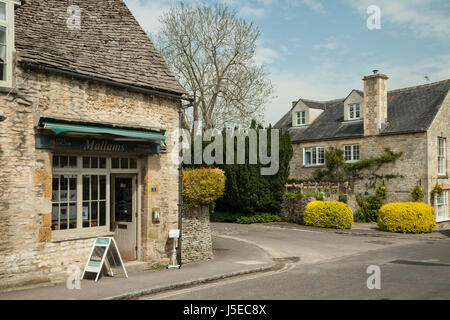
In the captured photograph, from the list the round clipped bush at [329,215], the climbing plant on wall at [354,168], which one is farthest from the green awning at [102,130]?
the climbing plant on wall at [354,168]

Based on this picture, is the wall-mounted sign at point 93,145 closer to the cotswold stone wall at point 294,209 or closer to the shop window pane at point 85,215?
the shop window pane at point 85,215

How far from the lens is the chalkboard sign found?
9.76 meters

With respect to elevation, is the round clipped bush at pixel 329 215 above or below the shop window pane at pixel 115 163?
below

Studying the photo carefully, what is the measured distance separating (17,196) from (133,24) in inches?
269

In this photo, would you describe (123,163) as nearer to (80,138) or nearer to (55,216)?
(80,138)

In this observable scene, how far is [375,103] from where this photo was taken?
26.5 metres

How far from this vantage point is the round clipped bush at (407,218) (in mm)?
20719

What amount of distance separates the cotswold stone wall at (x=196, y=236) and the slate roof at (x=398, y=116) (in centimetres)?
1652

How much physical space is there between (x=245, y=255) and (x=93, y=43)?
26.8 feet

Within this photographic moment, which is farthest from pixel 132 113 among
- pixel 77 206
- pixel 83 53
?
pixel 77 206

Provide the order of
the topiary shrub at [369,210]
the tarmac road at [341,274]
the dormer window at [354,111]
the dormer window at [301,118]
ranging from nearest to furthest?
the tarmac road at [341,274] → the topiary shrub at [369,210] → the dormer window at [354,111] → the dormer window at [301,118]

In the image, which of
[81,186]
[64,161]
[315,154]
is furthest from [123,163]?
[315,154]

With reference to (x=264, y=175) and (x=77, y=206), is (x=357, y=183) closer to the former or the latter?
(x=264, y=175)

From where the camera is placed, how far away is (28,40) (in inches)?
387
